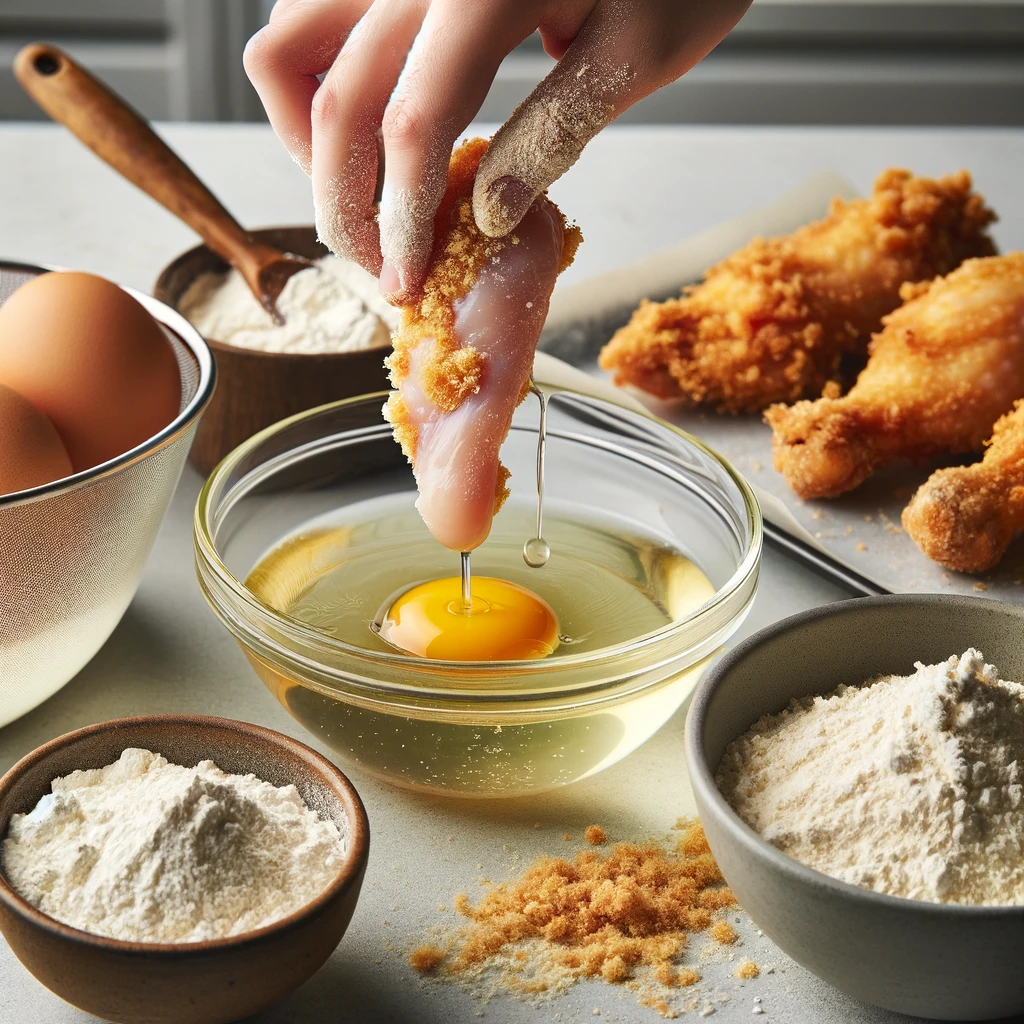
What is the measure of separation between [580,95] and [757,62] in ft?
10.5

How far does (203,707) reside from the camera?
3.79 feet

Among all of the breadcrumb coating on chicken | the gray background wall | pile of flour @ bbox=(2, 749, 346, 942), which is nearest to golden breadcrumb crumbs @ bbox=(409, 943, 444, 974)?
pile of flour @ bbox=(2, 749, 346, 942)

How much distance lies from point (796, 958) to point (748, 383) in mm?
889

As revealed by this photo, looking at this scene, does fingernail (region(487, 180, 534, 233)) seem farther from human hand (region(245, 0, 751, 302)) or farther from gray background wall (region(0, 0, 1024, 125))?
gray background wall (region(0, 0, 1024, 125))

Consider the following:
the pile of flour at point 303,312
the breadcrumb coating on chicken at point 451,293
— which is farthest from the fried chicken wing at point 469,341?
the pile of flour at point 303,312

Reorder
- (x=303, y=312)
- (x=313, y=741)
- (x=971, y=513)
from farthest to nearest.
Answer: (x=303, y=312), (x=971, y=513), (x=313, y=741)

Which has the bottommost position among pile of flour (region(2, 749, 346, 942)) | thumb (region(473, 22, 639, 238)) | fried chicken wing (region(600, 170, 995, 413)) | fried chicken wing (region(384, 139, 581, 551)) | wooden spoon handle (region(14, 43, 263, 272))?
fried chicken wing (region(600, 170, 995, 413))

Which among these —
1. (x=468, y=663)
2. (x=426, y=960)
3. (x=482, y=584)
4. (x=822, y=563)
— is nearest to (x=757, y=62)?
(x=822, y=563)

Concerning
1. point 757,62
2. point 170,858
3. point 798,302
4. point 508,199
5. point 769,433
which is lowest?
point 757,62

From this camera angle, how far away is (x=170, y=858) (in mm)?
805

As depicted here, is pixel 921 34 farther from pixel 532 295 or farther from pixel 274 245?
pixel 532 295

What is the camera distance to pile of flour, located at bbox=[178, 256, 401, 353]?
146cm

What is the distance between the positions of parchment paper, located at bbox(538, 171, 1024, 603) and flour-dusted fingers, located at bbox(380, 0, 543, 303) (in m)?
0.66

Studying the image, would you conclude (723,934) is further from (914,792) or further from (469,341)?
(469,341)
